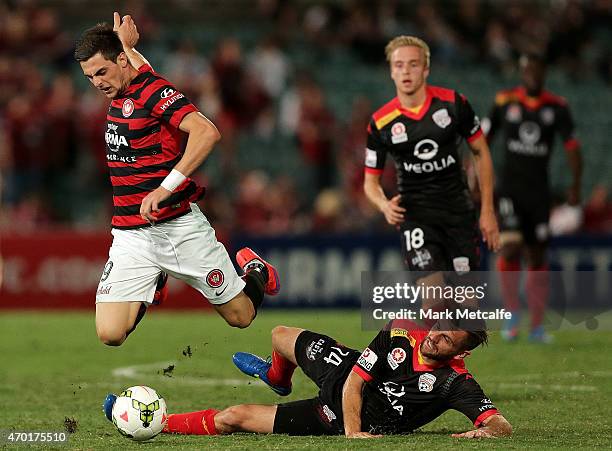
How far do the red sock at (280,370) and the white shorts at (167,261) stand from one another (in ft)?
2.34

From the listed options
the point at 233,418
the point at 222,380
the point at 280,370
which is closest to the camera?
the point at 233,418

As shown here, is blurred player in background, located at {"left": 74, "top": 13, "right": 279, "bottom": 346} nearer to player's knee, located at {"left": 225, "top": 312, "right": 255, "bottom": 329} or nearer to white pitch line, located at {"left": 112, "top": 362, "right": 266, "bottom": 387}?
player's knee, located at {"left": 225, "top": 312, "right": 255, "bottom": 329}

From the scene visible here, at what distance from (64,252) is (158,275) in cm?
845

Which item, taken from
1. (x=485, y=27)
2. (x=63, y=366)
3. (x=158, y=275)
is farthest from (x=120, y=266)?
(x=485, y=27)

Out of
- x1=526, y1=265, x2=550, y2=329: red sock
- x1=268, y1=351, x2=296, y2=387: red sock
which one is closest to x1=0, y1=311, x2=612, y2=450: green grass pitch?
x1=526, y1=265, x2=550, y2=329: red sock

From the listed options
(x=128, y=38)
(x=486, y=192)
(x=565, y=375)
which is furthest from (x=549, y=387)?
(x=128, y=38)

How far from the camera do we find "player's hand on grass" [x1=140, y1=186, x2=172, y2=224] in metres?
7.02

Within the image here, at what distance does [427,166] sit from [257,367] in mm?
2155

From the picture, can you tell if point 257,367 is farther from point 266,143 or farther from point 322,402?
point 266,143

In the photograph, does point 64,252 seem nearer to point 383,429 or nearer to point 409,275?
point 409,275

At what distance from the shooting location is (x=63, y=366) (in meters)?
10.8

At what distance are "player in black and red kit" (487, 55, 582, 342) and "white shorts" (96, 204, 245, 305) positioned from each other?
4.32 meters

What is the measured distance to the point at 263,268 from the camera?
873cm

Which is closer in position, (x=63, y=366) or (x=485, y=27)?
(x=63, y=366)
